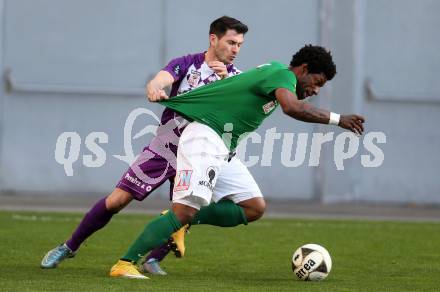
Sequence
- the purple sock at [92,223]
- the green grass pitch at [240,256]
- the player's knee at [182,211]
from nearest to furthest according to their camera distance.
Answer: the green grass pitch at [240,256] < the player's knee at [182,211] < the purple sock at [92,223]

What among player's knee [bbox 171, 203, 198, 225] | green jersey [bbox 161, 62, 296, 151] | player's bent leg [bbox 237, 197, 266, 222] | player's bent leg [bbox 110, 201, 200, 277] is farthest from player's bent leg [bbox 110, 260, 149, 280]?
green jersey [bbox 161, 62, 296, 151]

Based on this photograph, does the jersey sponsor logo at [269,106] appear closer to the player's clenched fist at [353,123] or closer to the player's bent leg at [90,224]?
the player's clenched fist at [353,123]

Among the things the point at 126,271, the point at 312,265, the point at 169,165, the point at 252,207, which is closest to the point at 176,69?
the point at 169,165

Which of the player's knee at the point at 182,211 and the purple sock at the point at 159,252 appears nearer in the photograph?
the player's knee at the point at 182,211

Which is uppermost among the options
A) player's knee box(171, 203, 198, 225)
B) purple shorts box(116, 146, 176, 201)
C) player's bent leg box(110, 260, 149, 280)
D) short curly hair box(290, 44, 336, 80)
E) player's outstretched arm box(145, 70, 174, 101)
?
short curly hair box(290, 44, 336, 80)

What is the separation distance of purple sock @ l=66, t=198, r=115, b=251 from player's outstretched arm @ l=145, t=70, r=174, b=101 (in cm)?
105

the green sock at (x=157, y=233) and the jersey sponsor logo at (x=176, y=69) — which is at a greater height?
the jersey sponsor logo at (x=176, y=69)

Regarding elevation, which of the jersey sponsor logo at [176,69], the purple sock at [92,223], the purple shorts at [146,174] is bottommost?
the purple sock at [92,223]

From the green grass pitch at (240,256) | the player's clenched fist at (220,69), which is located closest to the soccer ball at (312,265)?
the green grass pitch at (240,256)

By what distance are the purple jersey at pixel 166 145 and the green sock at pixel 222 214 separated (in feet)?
1.32

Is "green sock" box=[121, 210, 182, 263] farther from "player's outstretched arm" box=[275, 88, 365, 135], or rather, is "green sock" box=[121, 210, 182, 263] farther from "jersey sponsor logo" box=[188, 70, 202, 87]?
"jersey sponsor logo" box=[188, 70, 202, 87]

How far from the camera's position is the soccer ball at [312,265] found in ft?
28.0

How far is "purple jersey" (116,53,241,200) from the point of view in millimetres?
8836

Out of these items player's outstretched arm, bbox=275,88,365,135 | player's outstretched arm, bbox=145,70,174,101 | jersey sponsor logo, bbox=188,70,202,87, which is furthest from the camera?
jersey sponsor logo, bbox=188,70,202,87
